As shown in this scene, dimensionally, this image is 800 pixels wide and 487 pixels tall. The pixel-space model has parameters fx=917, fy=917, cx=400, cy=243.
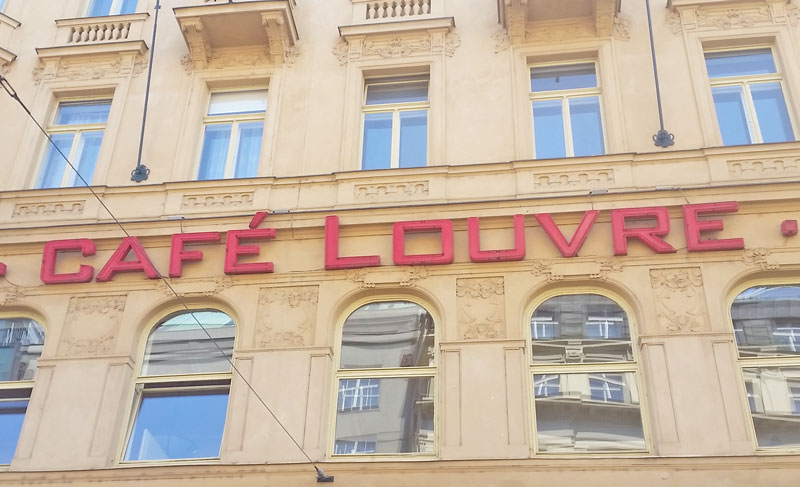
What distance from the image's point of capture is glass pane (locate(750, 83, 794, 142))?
547 inches

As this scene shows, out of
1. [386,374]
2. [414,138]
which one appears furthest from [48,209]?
[386,374]

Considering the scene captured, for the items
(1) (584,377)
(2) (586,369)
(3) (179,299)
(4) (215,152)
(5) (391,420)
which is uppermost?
(4) (215,152)

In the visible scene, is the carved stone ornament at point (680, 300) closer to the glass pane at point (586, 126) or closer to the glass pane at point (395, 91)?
the glass pane at point (586, 126)

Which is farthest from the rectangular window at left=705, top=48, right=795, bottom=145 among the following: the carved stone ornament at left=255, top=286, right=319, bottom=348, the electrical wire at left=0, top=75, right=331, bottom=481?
the electrical wire at left=0, top=75, right=331, bottom=481

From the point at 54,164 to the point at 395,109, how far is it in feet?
19.3

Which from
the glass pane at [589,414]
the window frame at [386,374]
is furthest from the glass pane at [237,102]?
the glass pane at [589,414]

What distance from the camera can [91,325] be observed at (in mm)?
13242

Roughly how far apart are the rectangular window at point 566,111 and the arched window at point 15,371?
26.5ft

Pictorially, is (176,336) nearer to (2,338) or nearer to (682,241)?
(2,338)

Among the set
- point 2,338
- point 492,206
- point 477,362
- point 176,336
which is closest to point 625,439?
point 477,362

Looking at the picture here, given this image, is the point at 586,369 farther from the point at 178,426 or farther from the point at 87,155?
the point at 87,155

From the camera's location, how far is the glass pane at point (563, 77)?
15.1 m

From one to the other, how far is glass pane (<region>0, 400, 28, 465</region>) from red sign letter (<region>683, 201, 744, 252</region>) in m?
9.52

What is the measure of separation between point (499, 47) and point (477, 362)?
591 cm
